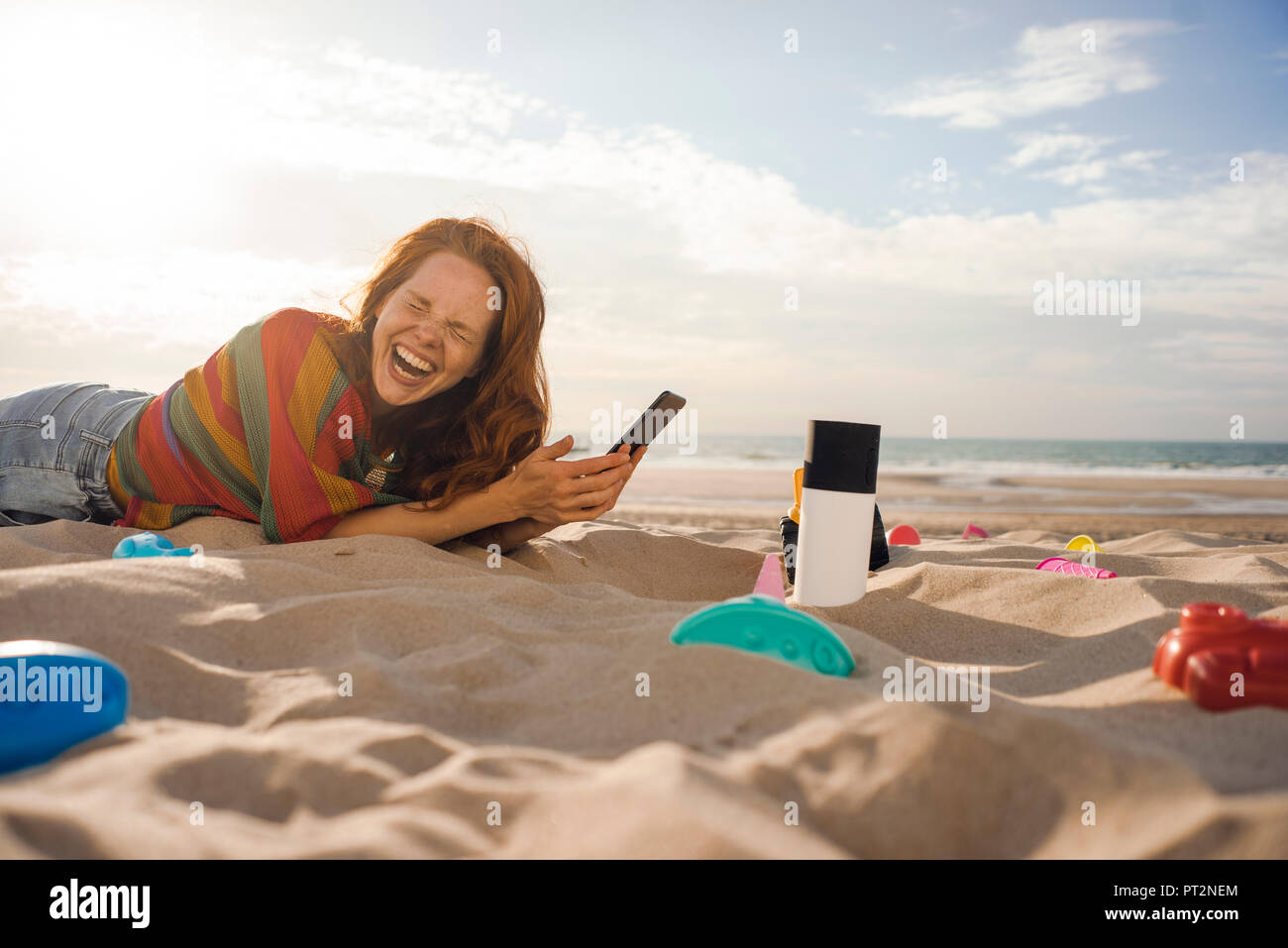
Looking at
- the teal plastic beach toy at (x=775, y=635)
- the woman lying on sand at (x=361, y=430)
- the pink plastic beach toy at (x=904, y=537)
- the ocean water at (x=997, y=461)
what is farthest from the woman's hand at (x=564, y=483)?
the ocean water at (x=997, y=461)

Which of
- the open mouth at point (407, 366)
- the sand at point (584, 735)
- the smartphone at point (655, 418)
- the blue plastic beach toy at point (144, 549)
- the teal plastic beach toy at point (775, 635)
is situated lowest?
the sand at point (584, 735)

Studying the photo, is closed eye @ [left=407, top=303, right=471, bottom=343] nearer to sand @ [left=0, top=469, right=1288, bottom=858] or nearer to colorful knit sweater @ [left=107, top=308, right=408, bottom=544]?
colorful knit sweater @ [left=107, top=308, right=408, bottom=544]

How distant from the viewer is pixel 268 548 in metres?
2.38

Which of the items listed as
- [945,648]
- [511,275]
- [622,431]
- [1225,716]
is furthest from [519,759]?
[511,275]

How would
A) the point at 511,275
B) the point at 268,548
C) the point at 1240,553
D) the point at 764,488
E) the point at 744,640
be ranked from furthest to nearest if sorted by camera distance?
the point at 764,488
the point at 1240,553
the point at 511,275
the point at 268,548
the point at 744,640

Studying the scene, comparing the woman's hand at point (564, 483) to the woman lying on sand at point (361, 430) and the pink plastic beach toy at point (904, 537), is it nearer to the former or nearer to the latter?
the woman lying on sand at point (361, 430)

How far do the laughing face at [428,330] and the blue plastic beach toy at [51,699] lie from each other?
5.50ft

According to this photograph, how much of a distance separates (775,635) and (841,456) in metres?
0.79

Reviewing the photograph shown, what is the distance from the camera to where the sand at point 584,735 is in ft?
3.02

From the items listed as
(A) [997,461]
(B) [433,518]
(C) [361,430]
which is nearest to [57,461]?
(C) [361,430]
